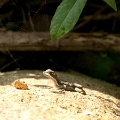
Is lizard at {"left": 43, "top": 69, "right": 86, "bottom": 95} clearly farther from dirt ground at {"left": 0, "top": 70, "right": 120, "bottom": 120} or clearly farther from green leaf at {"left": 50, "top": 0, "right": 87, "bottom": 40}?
green leaf at {"left": 50, "top": 0, "right": 87, "bottom": 40}

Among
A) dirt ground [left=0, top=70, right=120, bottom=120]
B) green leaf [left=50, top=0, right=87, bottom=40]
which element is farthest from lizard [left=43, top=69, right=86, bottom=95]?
green leaf [left=50, top=0, right=87, bottom=40]

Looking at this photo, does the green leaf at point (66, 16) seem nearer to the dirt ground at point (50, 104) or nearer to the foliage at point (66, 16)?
the foliage at point (66, 16)

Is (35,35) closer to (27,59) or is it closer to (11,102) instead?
(27,59)

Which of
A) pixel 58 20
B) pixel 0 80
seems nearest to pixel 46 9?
pixel 0 80

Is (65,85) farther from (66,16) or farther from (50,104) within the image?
(66,16)

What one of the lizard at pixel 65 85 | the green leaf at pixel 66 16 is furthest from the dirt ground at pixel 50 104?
the green leaf at pixel 66 16
